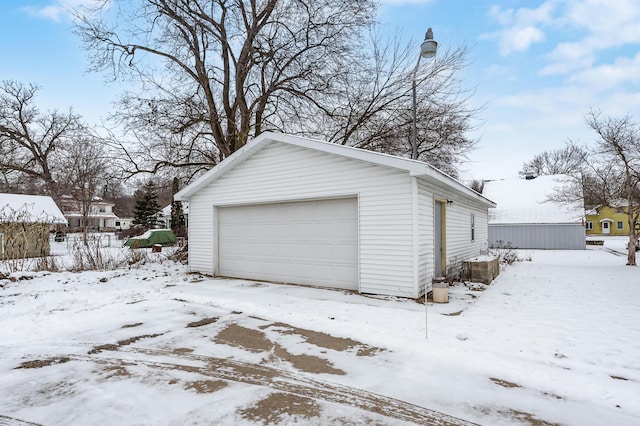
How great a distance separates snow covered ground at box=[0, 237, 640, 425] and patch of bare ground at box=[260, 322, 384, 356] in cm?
3

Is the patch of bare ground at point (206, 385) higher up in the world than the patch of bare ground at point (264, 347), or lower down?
higher up

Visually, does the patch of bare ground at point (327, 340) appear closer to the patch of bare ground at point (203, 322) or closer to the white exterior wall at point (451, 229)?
the patch of bare ground at point (203, 322)

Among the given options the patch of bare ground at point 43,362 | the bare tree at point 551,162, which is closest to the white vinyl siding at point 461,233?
the patch of bare ground at point 43,362

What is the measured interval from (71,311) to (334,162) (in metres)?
5.87

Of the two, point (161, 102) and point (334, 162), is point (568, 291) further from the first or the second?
point (161, 102)

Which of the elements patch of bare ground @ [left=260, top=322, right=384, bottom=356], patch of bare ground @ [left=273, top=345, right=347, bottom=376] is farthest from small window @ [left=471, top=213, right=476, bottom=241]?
patch of bare ground @ [left=273, top=345, right=347, bottom=376]

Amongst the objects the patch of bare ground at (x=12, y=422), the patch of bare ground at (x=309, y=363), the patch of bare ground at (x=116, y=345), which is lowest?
the patch of bare ground at (x=309, y=363)

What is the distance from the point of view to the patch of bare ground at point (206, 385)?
3100 millimetres

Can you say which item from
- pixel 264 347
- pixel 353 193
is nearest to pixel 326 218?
pixel 353 193

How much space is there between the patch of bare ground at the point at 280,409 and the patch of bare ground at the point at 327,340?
1.27 metres

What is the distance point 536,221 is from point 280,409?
2502 centimetres

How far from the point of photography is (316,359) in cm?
386

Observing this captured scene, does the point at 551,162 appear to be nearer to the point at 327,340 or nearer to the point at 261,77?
the point at 261,77

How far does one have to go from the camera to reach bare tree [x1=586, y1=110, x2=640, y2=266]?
11961 millimetres
